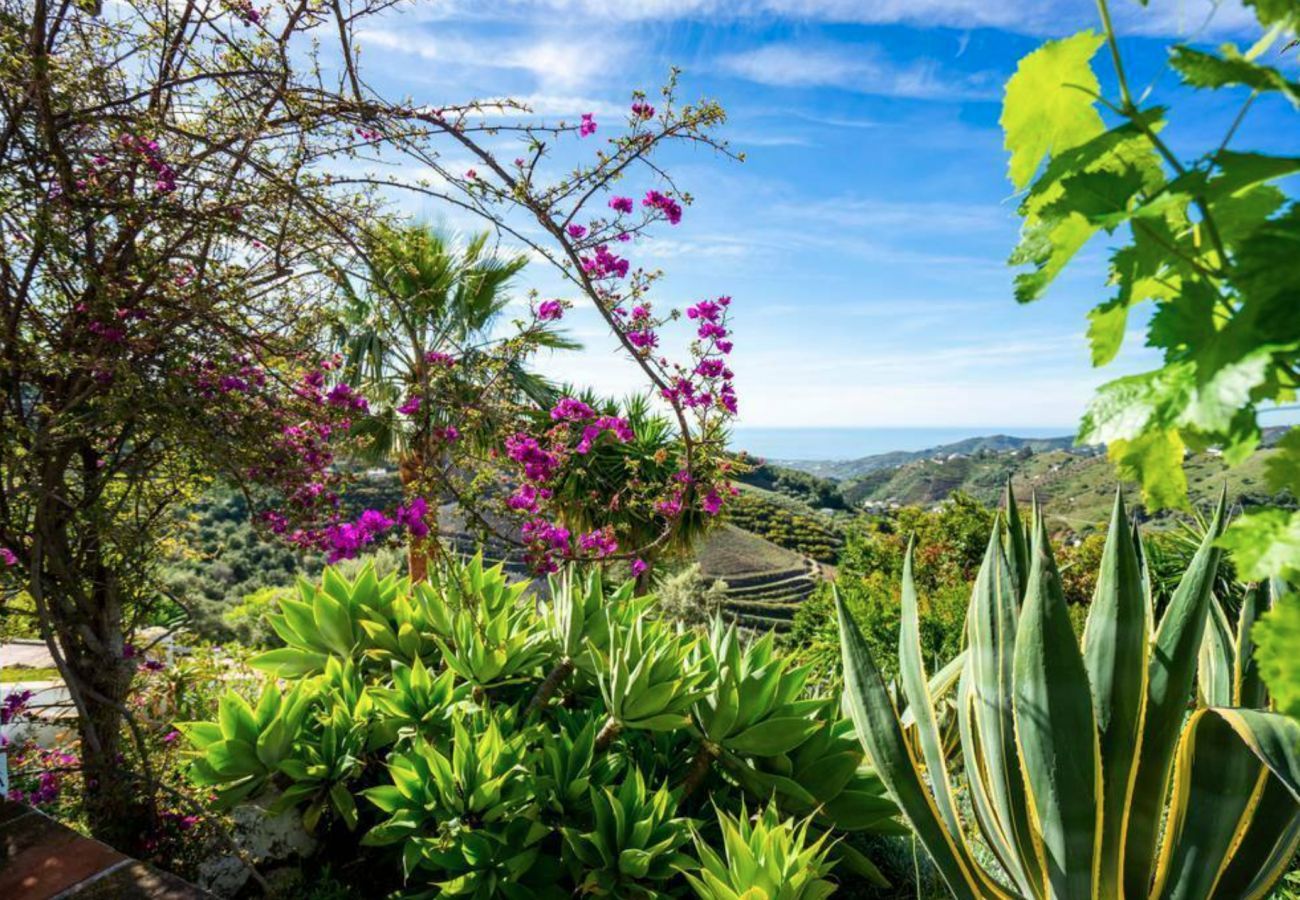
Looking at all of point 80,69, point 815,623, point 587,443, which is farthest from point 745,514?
point 80,69

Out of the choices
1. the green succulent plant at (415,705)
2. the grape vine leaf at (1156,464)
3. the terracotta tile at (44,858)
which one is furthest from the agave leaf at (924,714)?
the terracotta tile at (44,858)

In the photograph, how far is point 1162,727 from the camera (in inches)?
63.7

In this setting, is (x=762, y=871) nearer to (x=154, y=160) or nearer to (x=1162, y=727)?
(x=1162, y=727)

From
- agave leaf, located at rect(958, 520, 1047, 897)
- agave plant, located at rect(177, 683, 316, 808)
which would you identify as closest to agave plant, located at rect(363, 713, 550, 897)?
agave plant, located at rect(177, 683, 316, 808)

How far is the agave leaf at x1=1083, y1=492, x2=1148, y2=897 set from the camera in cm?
156

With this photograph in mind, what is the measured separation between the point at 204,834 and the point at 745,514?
25.8m

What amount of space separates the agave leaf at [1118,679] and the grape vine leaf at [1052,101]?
4.04 ft

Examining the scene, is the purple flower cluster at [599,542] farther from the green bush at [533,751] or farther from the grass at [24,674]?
the grass at [24,674]

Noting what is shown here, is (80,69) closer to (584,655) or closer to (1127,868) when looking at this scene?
(584,655)

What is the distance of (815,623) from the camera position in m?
8.23

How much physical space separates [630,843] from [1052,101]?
194cm

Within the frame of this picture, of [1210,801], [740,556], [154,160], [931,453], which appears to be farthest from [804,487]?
[1210,801]

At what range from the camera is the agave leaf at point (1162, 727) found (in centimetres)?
159

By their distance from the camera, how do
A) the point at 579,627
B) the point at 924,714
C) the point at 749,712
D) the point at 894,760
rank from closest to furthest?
the point at 894,760, the point at 924,714, the point at 749,712, the point at 579,627
